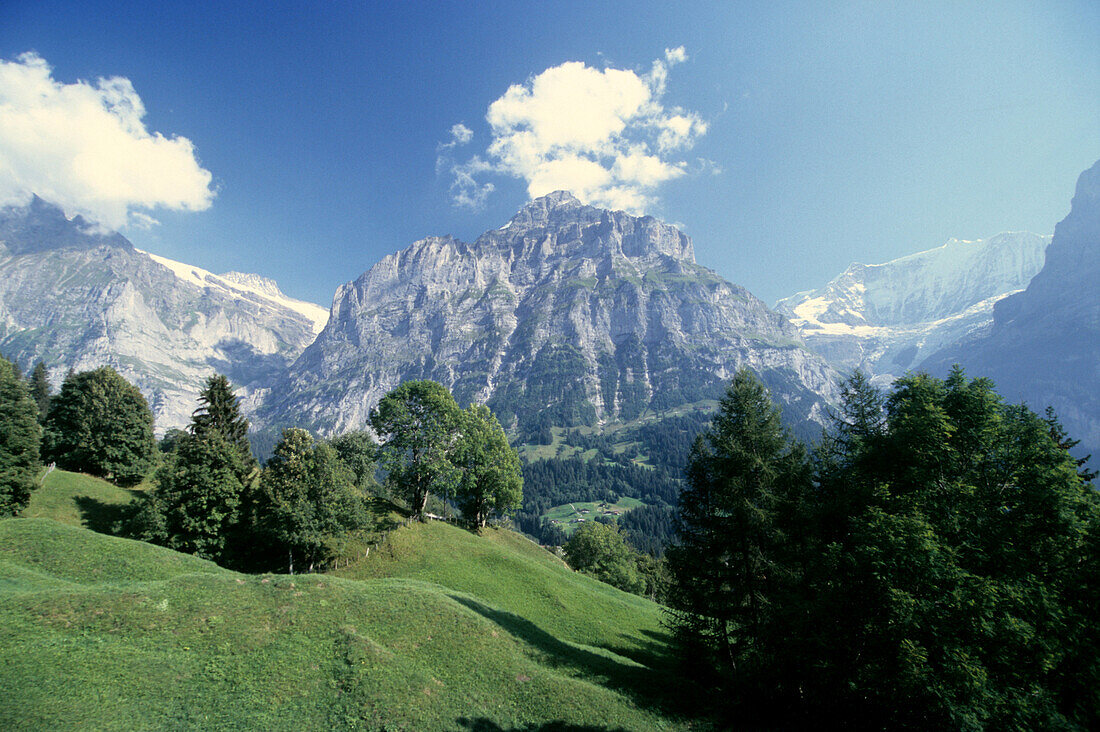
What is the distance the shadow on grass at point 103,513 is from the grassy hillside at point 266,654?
8.40 m

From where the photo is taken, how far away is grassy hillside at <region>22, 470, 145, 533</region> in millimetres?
37906

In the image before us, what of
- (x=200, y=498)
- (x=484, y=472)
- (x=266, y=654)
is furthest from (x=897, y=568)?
(x=200, y=498)

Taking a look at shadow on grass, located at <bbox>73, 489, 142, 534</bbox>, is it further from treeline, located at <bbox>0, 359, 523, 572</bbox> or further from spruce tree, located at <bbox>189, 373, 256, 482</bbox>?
spruce tree, located at <bbox>189, 373, 256, 482</bbox>

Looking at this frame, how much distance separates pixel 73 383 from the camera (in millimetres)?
51844

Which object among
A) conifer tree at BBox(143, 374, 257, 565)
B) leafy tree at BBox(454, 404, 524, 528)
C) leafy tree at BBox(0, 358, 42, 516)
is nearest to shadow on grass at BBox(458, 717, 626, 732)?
conifer tree at BBox(143, 374, 257, 565)

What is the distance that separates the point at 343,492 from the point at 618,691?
27.4 m

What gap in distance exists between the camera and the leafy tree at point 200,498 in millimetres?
35969

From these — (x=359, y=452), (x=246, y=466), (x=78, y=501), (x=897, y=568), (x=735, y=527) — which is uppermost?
(x=897, y=568)

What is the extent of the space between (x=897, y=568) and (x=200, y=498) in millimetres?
46563

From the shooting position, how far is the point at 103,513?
133ft

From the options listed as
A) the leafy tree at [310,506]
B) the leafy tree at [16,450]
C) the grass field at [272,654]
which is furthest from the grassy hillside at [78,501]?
the leafy tree at [310,506]

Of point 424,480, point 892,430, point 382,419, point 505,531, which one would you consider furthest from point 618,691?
point 505,531

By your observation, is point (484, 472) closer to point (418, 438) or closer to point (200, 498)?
point (418, 438)

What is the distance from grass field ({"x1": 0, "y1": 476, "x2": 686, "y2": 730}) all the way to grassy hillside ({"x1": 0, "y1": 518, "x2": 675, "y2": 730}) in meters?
0.07
